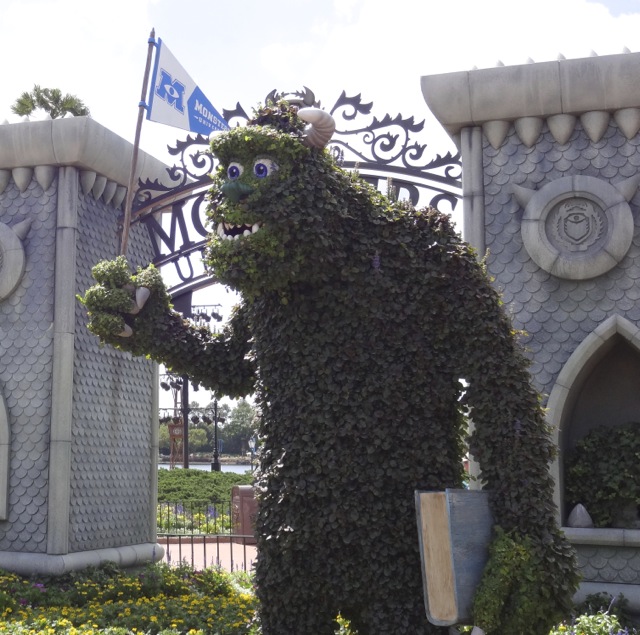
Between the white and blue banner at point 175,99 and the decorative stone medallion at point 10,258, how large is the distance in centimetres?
169

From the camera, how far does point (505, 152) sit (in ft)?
23.4

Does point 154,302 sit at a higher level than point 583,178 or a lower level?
lower

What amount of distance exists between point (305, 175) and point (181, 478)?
14397mm

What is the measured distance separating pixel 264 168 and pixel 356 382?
3.78ft

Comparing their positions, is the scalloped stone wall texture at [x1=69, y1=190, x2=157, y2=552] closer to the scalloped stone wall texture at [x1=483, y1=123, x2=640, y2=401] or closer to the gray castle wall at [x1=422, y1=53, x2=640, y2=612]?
the gray castle wall at [x1=422, y1=53, x2=640, y2=612]

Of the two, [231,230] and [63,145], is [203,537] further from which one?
[231,230]

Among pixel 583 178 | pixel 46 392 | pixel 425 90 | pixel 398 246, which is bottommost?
pixel 46 392

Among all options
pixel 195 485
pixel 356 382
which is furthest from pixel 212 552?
pixel 356 382

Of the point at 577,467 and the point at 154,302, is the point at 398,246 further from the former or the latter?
the point at 577,467

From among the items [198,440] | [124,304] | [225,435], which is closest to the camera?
[124,304]

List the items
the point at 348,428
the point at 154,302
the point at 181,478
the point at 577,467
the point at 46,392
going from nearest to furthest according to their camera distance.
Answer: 1. the point at 348,428
2. the point at 154,302
3. the point at 577,467
4. the point at 46,392
5. the point at 181,478

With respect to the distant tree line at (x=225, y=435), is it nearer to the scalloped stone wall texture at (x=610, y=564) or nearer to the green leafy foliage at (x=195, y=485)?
the green leafy foliage at (x=195, y=485)

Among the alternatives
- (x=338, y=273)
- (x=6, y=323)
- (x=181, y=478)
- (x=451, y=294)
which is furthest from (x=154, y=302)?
(x=181, y=478)

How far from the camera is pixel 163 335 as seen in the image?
5.11 meters
